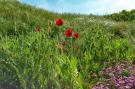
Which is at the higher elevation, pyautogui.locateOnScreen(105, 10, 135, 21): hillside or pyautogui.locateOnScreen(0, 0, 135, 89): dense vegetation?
pyautogui.locateOnScreen(0, 0, 135, 89): dense vegetation

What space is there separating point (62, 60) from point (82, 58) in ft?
9.96

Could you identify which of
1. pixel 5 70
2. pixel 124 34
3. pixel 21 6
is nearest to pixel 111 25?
pixel 124 34

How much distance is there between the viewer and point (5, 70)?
8148mm

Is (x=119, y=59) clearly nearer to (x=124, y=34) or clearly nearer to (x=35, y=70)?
(x=35, y=70)

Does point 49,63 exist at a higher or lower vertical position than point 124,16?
higher

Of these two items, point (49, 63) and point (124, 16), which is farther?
point (124, 16)

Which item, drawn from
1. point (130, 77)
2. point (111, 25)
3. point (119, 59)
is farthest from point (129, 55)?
point (111, 25)

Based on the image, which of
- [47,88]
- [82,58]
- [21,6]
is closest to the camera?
[47,88]

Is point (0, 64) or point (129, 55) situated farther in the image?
point (129, 55)

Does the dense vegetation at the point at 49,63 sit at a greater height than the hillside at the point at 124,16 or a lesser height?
greater

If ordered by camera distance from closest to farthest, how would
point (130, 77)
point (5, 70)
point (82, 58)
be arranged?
point (5, 70) → point (130, 77) → point (82, 58)

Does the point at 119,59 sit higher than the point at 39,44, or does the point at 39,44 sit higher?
the point at 39,44

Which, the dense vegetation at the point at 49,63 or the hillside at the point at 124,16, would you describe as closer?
the dense vegetation at the point at 49,63

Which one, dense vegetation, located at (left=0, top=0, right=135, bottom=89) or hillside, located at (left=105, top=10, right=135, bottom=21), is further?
hillside, located at (left=105, top=10, right=135, bottom=21)
